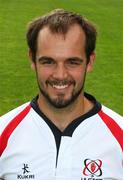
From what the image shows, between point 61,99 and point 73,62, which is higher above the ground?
point 73,62

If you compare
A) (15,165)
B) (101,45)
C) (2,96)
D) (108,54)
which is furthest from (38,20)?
(101,45)

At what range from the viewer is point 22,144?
408cm

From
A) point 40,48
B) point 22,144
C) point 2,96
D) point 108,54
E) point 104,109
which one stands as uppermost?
point 108,54

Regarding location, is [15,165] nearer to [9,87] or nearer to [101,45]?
[9,87]

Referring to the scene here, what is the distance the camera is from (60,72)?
3.83 meters

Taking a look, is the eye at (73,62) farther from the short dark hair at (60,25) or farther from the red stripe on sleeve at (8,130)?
the red stripe on sleeve at (8,130)

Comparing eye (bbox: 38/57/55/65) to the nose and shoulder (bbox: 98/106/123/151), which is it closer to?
the nose

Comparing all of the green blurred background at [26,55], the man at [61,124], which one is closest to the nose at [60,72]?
the man at [61,124]

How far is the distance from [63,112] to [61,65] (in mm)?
505

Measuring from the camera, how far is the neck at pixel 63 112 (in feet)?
13.7

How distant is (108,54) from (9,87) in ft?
14.8

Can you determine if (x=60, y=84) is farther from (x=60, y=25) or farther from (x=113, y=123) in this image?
(x=113, y=123)

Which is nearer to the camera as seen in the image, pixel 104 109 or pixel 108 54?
pixel 104 109

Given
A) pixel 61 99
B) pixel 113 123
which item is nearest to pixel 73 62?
pixel 61 99
